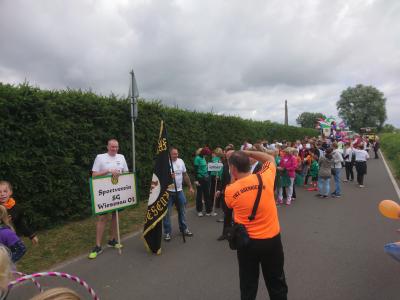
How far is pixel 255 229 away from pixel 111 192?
3.12m

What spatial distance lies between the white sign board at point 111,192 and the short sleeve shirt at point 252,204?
2.87 m

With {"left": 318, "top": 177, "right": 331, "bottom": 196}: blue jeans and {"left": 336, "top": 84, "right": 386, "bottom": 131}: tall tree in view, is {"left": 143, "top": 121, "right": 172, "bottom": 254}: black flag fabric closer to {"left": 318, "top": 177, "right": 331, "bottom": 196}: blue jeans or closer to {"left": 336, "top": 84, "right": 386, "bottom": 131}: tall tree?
{"left": 318, "top": 177, "right": 331, "bottom": 196}: blue jeans

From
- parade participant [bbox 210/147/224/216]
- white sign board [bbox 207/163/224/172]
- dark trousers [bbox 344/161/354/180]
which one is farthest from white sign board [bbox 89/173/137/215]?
dark trousers [bbox 344/161/354/180]

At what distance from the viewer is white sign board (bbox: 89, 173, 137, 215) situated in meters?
4.71

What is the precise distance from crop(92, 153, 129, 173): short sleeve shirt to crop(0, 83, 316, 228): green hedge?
5.49 feet

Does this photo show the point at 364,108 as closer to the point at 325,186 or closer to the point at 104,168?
the point at 325,186

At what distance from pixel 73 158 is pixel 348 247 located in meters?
6.08

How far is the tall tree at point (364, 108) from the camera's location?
75250mm

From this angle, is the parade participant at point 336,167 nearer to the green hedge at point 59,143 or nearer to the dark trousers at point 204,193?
the dark trousers at point 204,193

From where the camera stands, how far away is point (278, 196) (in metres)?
9.07

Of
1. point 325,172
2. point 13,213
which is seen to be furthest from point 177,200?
point 325,172

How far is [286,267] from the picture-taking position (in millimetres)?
4309

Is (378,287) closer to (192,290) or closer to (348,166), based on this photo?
(192,290)

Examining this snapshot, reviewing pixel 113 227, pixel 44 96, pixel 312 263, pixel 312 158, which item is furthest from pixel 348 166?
pixel 44 96
